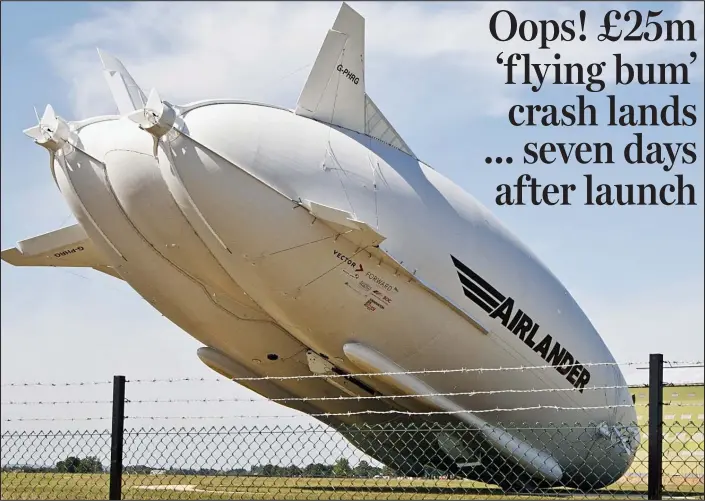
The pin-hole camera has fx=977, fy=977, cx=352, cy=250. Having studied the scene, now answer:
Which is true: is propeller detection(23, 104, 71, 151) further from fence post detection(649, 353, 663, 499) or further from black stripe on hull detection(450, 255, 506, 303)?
fence post detection(649, 353, 663, 499)

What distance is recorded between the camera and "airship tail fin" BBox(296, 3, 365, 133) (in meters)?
18.2

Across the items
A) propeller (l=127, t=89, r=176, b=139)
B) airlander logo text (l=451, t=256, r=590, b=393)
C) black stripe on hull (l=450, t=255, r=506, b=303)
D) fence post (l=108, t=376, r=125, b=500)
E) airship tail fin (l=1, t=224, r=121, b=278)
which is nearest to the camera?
fence post (l=108, t=376, r=125, b=500)

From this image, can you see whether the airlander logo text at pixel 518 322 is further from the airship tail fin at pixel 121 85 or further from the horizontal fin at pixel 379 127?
the airship tail fin at pixel 121 85

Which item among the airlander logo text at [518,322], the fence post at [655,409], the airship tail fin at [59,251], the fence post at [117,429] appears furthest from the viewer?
the airship tail fin at [59,251]

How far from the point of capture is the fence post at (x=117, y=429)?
8.70 meters

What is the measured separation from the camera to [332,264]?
56.4 ft

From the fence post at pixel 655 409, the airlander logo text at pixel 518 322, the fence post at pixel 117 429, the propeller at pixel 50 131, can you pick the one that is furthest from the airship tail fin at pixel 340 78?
the fence post at pixel 655 409

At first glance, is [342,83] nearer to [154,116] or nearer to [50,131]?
[154,116]

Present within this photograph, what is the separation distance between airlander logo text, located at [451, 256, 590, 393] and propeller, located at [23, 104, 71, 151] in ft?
25.5

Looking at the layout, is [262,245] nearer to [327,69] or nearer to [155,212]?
[155,212]

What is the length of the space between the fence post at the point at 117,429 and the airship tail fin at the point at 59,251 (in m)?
12.4

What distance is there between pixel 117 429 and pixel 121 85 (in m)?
12.5

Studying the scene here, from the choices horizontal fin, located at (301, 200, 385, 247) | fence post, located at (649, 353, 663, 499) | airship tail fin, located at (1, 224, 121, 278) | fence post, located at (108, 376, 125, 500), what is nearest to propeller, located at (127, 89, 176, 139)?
horizontal fin, located at (301, 200, 385, 247)

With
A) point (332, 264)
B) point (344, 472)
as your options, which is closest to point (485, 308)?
point (332, 264)
